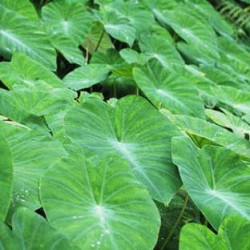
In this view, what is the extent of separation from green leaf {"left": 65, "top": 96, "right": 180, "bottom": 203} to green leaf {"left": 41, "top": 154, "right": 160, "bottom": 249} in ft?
0.48

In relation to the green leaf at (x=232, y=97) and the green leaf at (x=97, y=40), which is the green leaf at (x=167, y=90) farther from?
the green leaf at (x=97, y=40)

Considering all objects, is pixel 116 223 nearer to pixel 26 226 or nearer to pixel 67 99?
pixel 26 226

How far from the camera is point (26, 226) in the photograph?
1104 millimetres

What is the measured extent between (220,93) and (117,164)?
125 centimetres

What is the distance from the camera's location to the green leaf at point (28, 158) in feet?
4.30

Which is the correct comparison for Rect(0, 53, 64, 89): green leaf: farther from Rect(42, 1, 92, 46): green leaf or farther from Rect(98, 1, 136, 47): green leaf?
Rect(98, 1, 136, 47): green leaf

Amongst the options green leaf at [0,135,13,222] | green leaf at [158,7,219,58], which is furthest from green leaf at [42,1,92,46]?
green leaf at [0,135,13,222]

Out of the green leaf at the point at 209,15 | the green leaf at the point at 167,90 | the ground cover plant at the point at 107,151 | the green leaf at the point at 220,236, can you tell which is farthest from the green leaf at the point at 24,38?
the green leaf at the point at 209,15

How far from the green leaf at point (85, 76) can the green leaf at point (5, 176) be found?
3.78ft

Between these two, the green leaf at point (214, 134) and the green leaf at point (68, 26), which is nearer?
the green leaf at point (214, 134)

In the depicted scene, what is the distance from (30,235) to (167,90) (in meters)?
1.33

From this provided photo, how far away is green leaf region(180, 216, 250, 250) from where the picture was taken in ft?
4.24

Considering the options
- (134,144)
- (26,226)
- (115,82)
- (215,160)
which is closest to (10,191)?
(26,226)

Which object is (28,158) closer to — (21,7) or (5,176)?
(5,176)
